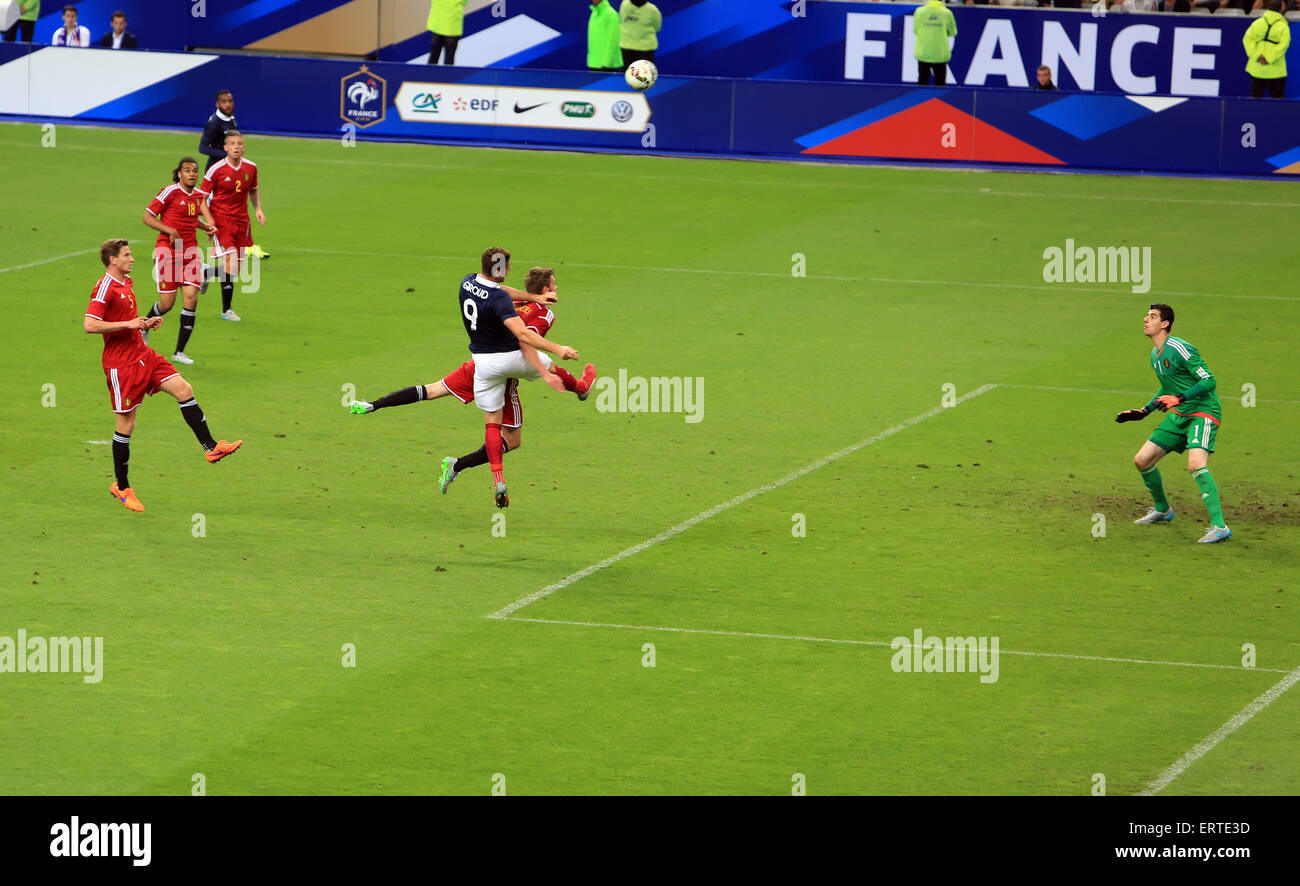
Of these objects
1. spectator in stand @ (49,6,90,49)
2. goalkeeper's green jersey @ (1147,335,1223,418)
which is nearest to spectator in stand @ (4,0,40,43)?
spectator in stand @ (49,6,90,49)

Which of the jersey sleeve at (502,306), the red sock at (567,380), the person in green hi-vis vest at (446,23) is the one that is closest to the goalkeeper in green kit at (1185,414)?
the red sock at (567,380)

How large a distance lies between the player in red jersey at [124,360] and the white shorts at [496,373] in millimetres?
2099

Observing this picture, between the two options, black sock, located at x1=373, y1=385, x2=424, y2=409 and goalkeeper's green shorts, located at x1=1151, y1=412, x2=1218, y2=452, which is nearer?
black sock, located at x1=373, y1=385, x2=424, y2=409

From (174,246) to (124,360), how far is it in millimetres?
6199

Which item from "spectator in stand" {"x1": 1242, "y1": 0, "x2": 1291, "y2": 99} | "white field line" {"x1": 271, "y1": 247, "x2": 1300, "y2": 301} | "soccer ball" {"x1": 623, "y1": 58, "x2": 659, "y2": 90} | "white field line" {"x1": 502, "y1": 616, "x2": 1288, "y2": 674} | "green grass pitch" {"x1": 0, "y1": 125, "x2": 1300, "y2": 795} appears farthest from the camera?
"spectator in stand" {"x1": 1242, "y1": 0, "x2": 1291, "y2": 99}

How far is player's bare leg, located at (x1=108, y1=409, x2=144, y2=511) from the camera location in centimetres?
1545

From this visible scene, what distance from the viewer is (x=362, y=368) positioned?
2075 cm

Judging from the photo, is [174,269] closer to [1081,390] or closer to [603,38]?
[1081,390]

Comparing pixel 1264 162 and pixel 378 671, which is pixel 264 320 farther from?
pixel 1264 162

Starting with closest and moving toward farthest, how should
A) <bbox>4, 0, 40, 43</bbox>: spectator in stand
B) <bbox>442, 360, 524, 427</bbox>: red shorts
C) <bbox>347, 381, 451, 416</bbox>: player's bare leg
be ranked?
1. <bbox>442, 360, 524, 427</bbox>: red shorts
2. <bbox>347, 381, 451, 416</bbox>: player's bare leg
3. <bbox>4, 0, 40, 43</bbox>: spectator in stand

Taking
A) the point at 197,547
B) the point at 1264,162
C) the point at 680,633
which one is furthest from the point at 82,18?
the point at 680,633

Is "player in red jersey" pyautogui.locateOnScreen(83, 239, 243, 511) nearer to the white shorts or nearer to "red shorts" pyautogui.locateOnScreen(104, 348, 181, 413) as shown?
"red shorts" pyautogui.locateOnScreen(104, 348, 181, 413)

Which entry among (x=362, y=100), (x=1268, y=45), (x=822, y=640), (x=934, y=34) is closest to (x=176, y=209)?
(x=822, y=640)

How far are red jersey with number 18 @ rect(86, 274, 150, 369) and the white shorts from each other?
9.10 feet
